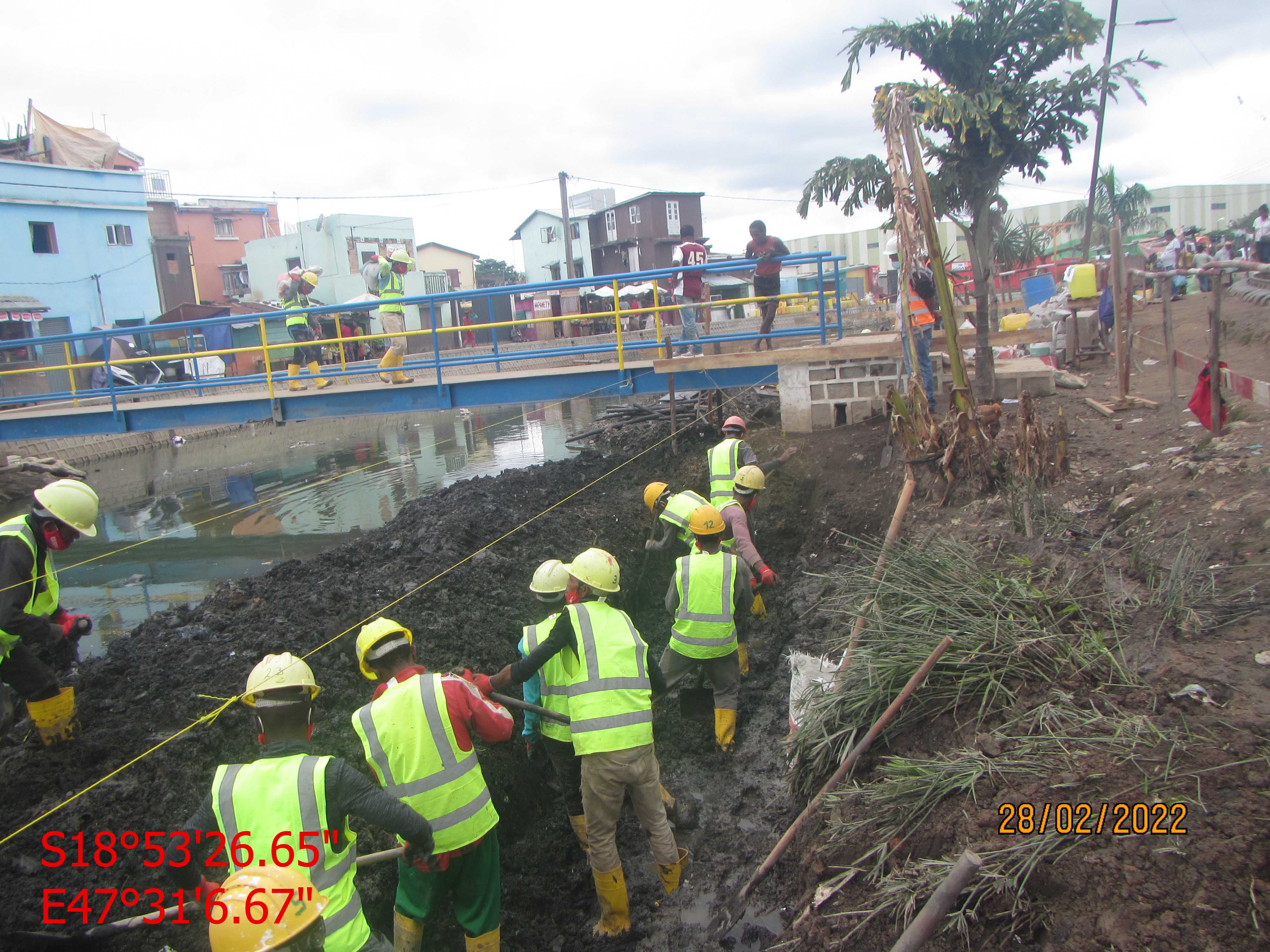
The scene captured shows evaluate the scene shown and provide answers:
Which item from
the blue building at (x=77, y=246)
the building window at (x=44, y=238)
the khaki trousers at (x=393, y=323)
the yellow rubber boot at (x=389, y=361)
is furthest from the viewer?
the building window at (x=44, y=238)

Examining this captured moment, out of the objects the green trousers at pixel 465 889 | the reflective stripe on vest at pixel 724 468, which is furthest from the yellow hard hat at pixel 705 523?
the green trousers at pixel 465 889

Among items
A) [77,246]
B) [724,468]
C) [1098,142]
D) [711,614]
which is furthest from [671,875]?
[77,246]

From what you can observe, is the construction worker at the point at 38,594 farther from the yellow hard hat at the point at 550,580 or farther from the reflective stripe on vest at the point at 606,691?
the reflective stripe on vest at the point at 606,691

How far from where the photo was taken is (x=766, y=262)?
33.9 feet

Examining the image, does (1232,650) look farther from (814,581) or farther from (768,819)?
(814,581)

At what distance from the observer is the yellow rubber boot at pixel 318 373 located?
1159cm

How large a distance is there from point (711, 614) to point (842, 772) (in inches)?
69.5

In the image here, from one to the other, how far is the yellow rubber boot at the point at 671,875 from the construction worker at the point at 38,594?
336cm

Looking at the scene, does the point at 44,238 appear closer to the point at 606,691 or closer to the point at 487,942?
the point at 606,691

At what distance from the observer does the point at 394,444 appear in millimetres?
19406

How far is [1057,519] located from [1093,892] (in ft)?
10.4

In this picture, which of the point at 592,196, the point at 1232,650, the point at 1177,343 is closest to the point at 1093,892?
the point at 1232,650

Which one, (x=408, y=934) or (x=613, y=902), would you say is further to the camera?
(x=613, y=902)

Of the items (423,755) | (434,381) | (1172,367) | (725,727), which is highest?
(434,381)
